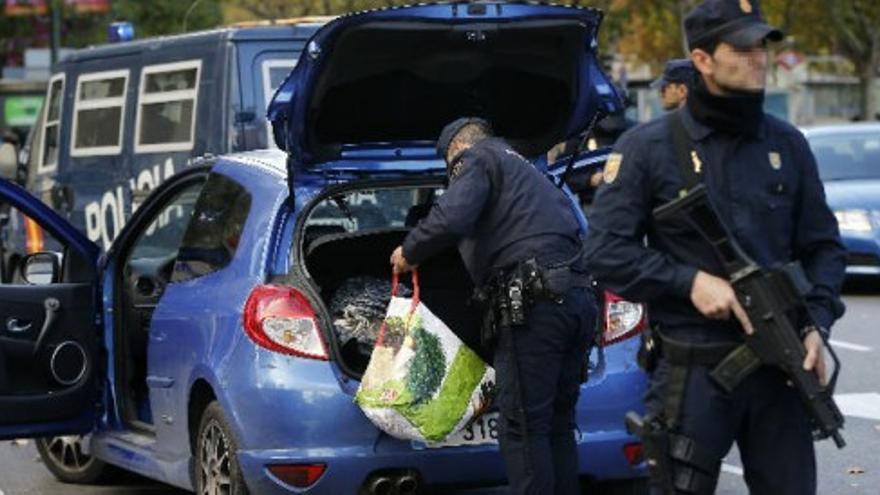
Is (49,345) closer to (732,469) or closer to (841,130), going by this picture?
(732,469)

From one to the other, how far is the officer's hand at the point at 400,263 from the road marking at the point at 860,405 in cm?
437

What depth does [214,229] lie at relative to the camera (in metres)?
8.51

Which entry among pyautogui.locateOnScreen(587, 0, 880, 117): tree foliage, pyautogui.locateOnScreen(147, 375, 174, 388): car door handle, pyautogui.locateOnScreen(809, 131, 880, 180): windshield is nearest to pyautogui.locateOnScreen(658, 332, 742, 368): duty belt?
pyautogui.locateOnScreen(147, 375, 174, 388): car door handle

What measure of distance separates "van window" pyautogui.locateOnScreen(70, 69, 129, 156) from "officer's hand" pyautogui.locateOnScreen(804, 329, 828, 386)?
11250 millimetres

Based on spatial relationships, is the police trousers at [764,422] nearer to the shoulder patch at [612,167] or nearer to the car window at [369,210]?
the shoulder patch at [612,167]

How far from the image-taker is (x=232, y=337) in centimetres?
782

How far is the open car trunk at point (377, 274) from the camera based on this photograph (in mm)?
7840

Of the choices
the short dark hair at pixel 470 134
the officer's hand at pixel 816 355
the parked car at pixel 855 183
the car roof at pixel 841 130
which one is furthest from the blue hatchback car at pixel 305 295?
the car roof at pixel 841 130

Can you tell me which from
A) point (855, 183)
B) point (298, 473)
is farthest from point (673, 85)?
point (855, 183)

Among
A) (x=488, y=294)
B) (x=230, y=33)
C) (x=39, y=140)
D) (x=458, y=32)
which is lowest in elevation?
(x=39, y=140)

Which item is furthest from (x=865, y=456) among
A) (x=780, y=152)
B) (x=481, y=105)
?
(x=780, y=152)

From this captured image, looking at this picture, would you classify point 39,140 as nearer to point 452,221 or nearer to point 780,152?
point 452,221

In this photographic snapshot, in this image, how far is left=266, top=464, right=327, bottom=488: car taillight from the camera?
299 inches

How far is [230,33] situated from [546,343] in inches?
291
